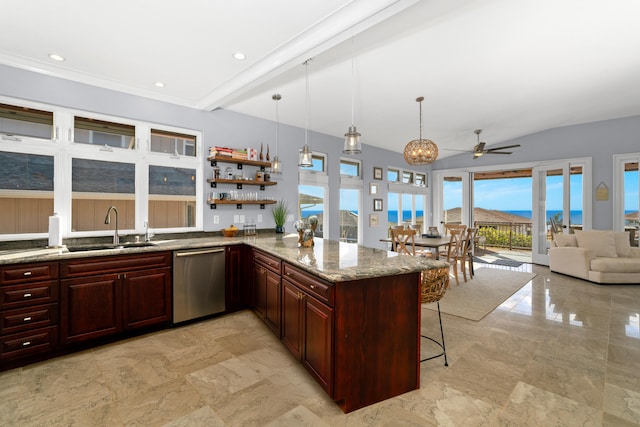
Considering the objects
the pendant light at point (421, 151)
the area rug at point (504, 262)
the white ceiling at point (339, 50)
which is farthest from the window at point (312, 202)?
the area rug at point (504, 262)

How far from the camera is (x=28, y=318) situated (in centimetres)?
241

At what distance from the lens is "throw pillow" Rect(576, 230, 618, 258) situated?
5.25 meters

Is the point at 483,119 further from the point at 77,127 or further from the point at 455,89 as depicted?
the point at 77,127

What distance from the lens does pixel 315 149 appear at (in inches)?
216

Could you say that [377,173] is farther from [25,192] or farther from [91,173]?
[25,192]

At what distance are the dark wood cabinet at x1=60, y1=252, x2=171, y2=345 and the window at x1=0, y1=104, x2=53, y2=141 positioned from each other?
1486 mm

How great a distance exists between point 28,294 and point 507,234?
11.2 metres

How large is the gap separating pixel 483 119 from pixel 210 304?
577 cm

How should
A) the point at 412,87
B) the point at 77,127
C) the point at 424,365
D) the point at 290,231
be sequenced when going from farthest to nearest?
the point at 290,231 → the point at 412,87 → the point at 77,127 → the point at 424,365

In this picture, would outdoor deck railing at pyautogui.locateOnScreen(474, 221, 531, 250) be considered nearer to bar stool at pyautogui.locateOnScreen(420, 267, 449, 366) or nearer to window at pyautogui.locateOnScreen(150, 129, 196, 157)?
bar stool at pyautogui.locateOnScreen(420, 267, 449, 366)

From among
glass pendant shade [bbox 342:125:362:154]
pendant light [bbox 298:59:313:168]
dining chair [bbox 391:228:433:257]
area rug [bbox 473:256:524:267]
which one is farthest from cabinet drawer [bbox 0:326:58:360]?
area rug [bbox 473:256:524:267]

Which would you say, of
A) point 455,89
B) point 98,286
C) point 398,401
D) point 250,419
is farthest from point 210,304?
point 455,89

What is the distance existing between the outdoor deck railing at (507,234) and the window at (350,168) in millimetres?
5222

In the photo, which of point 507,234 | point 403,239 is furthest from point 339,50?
point 507,234
